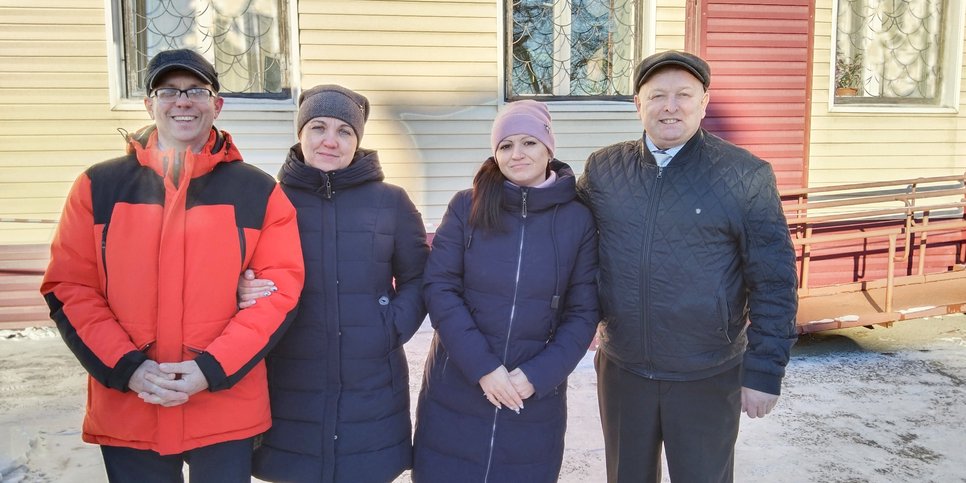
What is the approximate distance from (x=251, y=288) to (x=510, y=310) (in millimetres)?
761

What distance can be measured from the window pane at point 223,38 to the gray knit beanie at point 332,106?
3903 millimetres

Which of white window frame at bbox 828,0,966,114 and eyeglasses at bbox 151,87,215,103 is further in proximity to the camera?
white window frame at bbox 828,0,966,114

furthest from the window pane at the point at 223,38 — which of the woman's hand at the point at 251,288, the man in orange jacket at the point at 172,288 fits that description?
the woman's hand at the point at 251,288

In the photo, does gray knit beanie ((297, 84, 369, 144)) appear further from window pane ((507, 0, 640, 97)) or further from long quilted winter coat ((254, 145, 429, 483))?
window pane ((507, 0, 640, 97))

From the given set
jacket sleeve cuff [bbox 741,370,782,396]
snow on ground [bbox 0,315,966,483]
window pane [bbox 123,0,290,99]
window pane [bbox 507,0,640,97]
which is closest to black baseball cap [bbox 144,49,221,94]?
jacket sleeve cuff [bbox 741,370,782,396]

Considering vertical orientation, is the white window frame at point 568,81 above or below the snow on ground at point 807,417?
above

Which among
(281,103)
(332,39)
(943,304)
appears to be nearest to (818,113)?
(943,304)

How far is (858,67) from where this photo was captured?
6859 millimetres

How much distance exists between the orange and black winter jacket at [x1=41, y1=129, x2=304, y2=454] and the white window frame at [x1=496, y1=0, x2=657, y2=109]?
436 centimetres

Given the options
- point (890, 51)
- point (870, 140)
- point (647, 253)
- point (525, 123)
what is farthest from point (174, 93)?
point (890, 51)

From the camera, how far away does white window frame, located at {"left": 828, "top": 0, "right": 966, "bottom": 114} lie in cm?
672

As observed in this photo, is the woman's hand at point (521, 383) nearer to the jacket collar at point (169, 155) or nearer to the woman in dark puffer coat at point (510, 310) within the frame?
the woman in dark puffer coat at point (510, 310)

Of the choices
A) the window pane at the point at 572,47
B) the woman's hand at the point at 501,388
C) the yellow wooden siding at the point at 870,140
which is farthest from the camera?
the yellow wooden siding at the point at 870,140

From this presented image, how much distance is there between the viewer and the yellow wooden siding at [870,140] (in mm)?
6578
